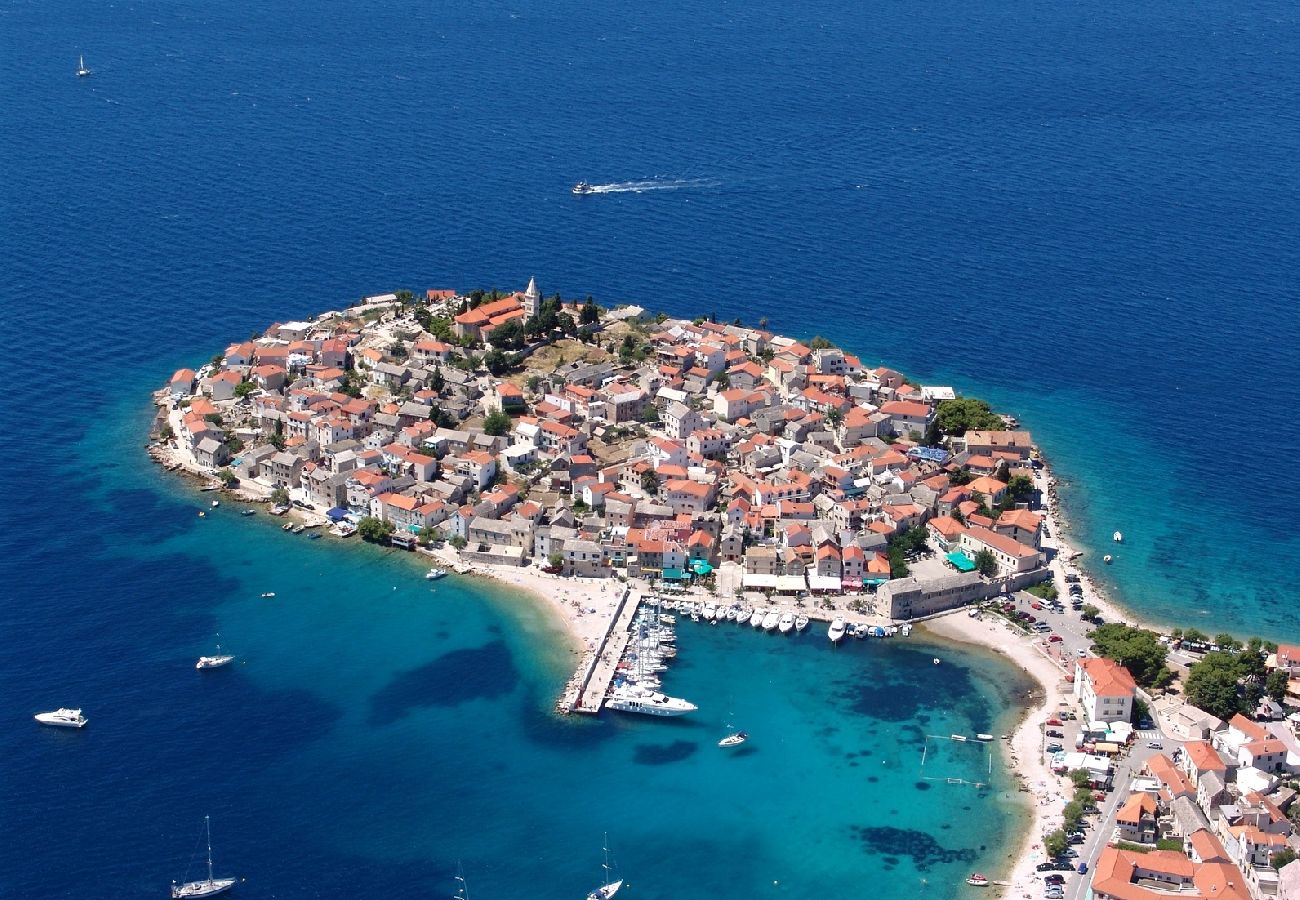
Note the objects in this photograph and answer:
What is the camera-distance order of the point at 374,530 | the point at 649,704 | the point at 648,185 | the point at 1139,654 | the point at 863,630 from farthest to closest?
the point at 648,185 → the point at 374,530 → the point at 863,630 → the point at 1139,654 → the point at 649,704

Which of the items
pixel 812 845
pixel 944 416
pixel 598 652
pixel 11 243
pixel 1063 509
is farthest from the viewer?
pixel 11 243

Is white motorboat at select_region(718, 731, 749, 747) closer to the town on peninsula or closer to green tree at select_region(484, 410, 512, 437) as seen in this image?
the town on peninsula

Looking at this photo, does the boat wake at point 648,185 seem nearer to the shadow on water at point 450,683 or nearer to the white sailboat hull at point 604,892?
the shadow on water at point 450,683

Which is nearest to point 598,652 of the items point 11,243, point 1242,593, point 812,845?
point 812,845

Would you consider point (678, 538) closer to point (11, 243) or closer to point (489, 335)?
point (489, 335)

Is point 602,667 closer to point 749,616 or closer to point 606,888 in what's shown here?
point 749,616

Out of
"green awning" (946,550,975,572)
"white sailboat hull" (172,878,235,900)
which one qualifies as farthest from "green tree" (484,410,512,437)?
"white sailboat hull" (172,878,235,900)

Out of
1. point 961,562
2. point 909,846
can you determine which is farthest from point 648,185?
point 909,846
